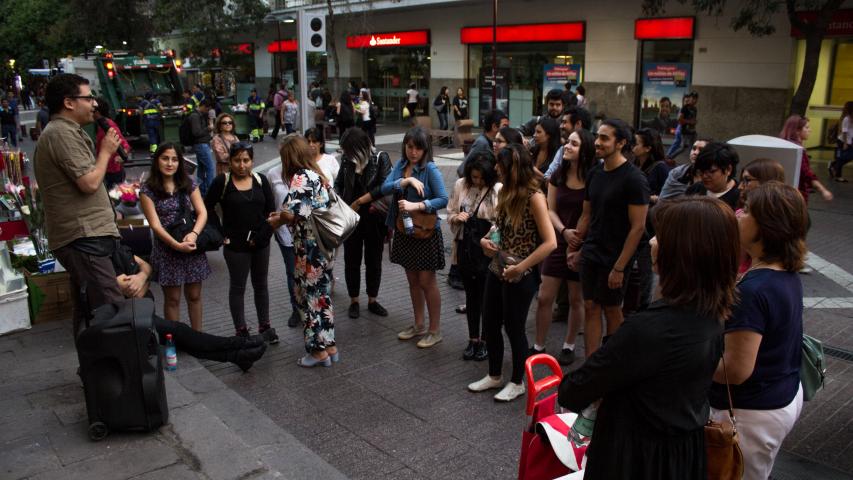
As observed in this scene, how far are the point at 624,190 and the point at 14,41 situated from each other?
168 ft

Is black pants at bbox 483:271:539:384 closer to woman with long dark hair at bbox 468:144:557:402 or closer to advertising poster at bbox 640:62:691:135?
woman with long dark hair at bbox 468:144:557:402

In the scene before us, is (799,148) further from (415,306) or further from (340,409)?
(340,409)

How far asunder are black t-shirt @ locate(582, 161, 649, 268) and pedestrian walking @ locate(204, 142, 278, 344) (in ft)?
8.49

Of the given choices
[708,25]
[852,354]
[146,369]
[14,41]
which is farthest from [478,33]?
[14,41]

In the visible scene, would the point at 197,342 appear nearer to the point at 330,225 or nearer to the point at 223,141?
the point at 330,225

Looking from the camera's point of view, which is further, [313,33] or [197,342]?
[313,33]

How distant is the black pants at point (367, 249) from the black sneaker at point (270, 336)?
95cm

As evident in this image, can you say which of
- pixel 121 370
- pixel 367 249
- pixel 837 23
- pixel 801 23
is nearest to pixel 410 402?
pixel 121 370

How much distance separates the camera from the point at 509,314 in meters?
4.85

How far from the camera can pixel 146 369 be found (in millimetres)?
3994

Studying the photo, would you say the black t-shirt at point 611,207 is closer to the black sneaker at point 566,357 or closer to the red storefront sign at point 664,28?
the black sneaker at point 566,357

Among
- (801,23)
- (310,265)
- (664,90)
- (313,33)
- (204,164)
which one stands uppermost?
(801,23)

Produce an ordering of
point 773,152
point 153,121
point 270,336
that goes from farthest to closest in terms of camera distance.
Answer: point 153,121
point 773,152
point 270,336

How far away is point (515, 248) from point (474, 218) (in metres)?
0.64
